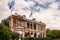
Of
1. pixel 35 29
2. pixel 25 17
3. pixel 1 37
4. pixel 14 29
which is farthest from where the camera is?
pixel 35 29

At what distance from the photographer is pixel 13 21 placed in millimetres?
56031

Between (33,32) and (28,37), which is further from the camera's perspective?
(33,32)

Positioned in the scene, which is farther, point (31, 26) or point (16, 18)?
point (31, 26)

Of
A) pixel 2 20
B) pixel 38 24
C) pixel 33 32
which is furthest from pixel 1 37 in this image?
pixel 38 24

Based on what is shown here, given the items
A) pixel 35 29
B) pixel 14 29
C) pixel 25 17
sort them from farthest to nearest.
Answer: pixel 35 29
pixel 25 17
pixel 14 29

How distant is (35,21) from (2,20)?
11103 mm

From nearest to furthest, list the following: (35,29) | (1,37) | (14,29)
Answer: (1,37), (14,29), (35,29)

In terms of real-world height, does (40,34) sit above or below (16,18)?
below

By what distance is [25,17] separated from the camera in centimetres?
5922

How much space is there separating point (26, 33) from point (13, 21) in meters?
4.91

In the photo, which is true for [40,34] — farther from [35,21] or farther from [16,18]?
[16,18]

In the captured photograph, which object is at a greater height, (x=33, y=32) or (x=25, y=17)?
(x=25, y=17)

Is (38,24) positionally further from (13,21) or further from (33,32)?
(13,21)

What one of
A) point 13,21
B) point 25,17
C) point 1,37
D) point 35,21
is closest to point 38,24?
point 35,21
